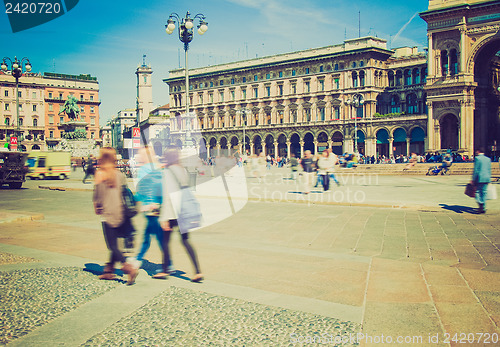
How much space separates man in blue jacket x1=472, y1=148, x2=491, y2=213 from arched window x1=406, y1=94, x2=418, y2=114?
183 ft

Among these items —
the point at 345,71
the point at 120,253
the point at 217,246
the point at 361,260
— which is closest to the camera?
the point at 120,253

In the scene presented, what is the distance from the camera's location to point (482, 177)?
10367mm

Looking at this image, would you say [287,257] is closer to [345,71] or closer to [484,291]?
[484,291]

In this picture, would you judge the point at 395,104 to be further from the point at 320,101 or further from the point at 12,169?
the point at 12,169

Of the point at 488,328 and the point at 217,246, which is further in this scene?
the point at 217,246

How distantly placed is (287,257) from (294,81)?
210 feet

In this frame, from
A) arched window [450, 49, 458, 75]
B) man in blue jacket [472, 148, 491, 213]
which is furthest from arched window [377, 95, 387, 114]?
man in blue jacket [472, 148, 491, 213]

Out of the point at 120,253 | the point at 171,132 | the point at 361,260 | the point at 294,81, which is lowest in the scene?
the point at 361,260

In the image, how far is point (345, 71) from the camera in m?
62.5

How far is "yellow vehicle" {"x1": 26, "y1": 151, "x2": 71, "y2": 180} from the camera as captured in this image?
31.6 meters

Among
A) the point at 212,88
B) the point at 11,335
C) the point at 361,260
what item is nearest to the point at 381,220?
the point at 361,260

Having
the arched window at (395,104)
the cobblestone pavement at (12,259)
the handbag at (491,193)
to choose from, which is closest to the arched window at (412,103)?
the arched window at (395,104)

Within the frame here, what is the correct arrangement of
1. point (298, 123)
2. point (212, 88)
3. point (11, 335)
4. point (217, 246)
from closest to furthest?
point (11, 335) < point (217, 246) < point (298, 123) < point (212, 88)

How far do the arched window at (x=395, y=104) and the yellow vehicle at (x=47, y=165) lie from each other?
47900 millimetres
